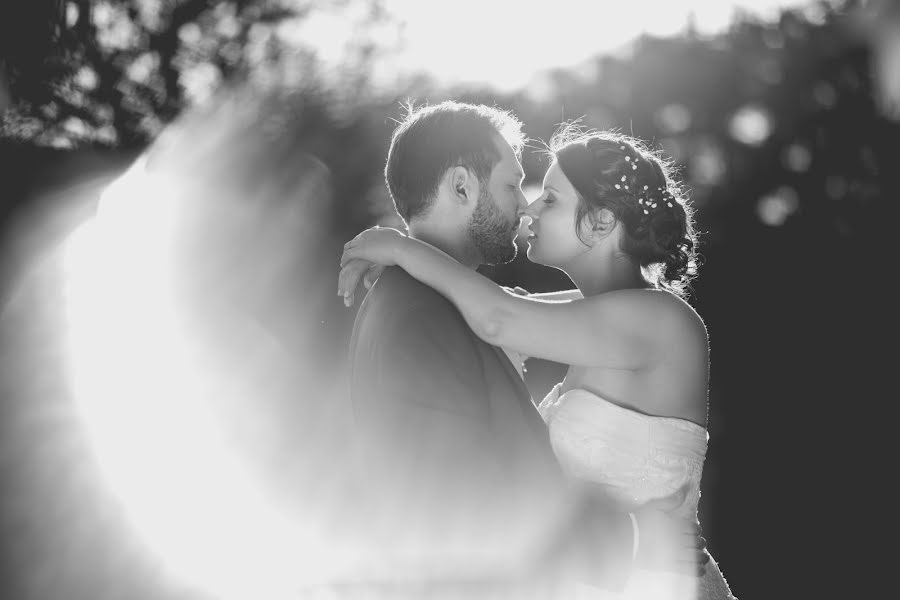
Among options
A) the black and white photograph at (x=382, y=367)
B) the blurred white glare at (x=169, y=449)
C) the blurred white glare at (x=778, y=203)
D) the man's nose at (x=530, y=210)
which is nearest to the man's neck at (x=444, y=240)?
the black and white photograph at (x=382, y=367)

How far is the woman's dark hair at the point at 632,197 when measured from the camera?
10.9 feet

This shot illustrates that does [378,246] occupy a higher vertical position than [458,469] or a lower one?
higher

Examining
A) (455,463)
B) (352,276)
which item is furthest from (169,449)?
(455,463)

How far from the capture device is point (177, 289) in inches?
233

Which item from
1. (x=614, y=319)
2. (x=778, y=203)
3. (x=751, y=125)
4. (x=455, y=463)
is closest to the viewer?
(x=455, y=463)

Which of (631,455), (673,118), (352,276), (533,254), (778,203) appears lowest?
(778,203)

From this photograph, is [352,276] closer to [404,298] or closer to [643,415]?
[404,298]

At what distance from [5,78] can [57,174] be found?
640 cm

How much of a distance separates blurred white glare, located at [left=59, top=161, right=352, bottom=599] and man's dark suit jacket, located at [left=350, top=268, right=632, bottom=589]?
42 cm

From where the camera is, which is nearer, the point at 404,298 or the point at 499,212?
the point at 404,298

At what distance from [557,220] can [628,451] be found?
0.84 m

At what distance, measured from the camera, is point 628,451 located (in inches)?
125

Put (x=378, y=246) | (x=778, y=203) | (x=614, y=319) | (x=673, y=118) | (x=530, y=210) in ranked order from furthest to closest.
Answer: (x=673, y=118), (x=778, y=203), (x=530, y=210), (x=614, y=319), (x=378, y=246)

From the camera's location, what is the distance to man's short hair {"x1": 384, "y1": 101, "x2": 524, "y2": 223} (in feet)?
9.82
